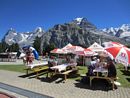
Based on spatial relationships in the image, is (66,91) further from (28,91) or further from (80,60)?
(80,60)

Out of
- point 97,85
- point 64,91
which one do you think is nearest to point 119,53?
point 97,85

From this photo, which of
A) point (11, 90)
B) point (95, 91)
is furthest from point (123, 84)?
point (11, 90)

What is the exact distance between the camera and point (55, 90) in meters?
11.3

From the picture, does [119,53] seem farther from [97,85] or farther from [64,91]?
[64,91]

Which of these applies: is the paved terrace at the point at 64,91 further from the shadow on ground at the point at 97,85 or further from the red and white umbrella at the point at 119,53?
the red and white umbrella at the point at 119,53

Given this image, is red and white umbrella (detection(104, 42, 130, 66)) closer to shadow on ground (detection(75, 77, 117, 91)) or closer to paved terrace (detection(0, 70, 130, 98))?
paved terrace (detection(0, 70, 130, 98))

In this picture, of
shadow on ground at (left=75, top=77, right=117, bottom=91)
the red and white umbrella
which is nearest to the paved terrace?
shadow on ground at (left=75, top=77, right=117, bottom=91)

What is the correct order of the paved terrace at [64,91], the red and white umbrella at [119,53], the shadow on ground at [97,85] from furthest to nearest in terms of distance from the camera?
the shadow on ground at [97,85] < the red and white umbrella at [119,53] < the paved terrace at [64,91]

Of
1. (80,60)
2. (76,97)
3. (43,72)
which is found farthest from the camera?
(80,60)

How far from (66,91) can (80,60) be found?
19.1 m

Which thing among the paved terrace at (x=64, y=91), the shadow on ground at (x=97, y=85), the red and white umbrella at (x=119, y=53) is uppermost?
the red and white umbrella at (x=119, y=53)

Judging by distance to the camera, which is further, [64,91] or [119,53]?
[119,53]

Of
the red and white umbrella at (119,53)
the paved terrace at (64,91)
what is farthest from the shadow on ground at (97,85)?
the red and white umbrella at (119,53)

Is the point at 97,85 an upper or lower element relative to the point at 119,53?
lower
